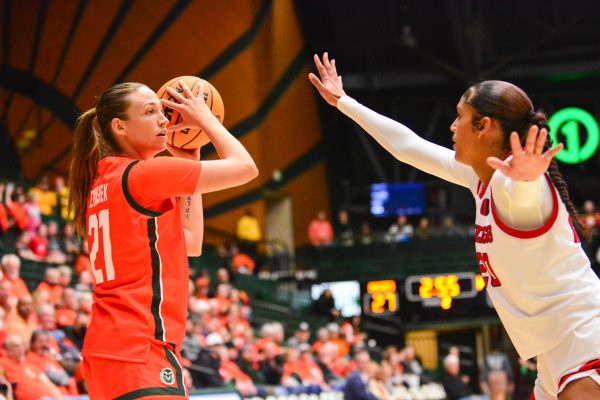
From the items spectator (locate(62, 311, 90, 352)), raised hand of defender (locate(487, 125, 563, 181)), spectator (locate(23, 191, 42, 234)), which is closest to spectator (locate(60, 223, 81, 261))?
spectator (locate(23, 191, 42, 234))

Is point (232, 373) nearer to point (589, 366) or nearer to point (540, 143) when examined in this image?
point (589, 366)

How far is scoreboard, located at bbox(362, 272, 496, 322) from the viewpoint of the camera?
63.6 feet

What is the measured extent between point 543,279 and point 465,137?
23.9 inches

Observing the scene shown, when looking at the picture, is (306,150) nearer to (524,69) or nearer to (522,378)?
(524,69)

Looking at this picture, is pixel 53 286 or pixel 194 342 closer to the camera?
pixel 53 286

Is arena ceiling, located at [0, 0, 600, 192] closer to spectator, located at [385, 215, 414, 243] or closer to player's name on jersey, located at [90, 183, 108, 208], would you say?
spectator, located at [385, 215, 414, 243]

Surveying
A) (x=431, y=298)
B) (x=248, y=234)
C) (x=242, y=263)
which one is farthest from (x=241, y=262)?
(x=431, y=298)

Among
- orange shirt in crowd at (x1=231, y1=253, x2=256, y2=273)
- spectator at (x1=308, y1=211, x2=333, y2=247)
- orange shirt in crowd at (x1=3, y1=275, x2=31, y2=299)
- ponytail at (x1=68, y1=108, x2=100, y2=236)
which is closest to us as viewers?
ponytail at (x1=68, y1=108, x2=100, y2=236)

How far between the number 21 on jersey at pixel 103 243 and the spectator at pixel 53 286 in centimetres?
779

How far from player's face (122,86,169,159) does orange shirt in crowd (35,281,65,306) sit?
7.75 meters

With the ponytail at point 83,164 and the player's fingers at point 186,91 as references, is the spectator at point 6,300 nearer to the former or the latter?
the ponytail at point 83,164

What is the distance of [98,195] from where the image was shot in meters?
3.38

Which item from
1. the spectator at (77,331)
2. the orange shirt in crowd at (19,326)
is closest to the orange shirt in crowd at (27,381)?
the orange shirt in crowd at (19,326)

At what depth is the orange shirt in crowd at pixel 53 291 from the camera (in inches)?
428
